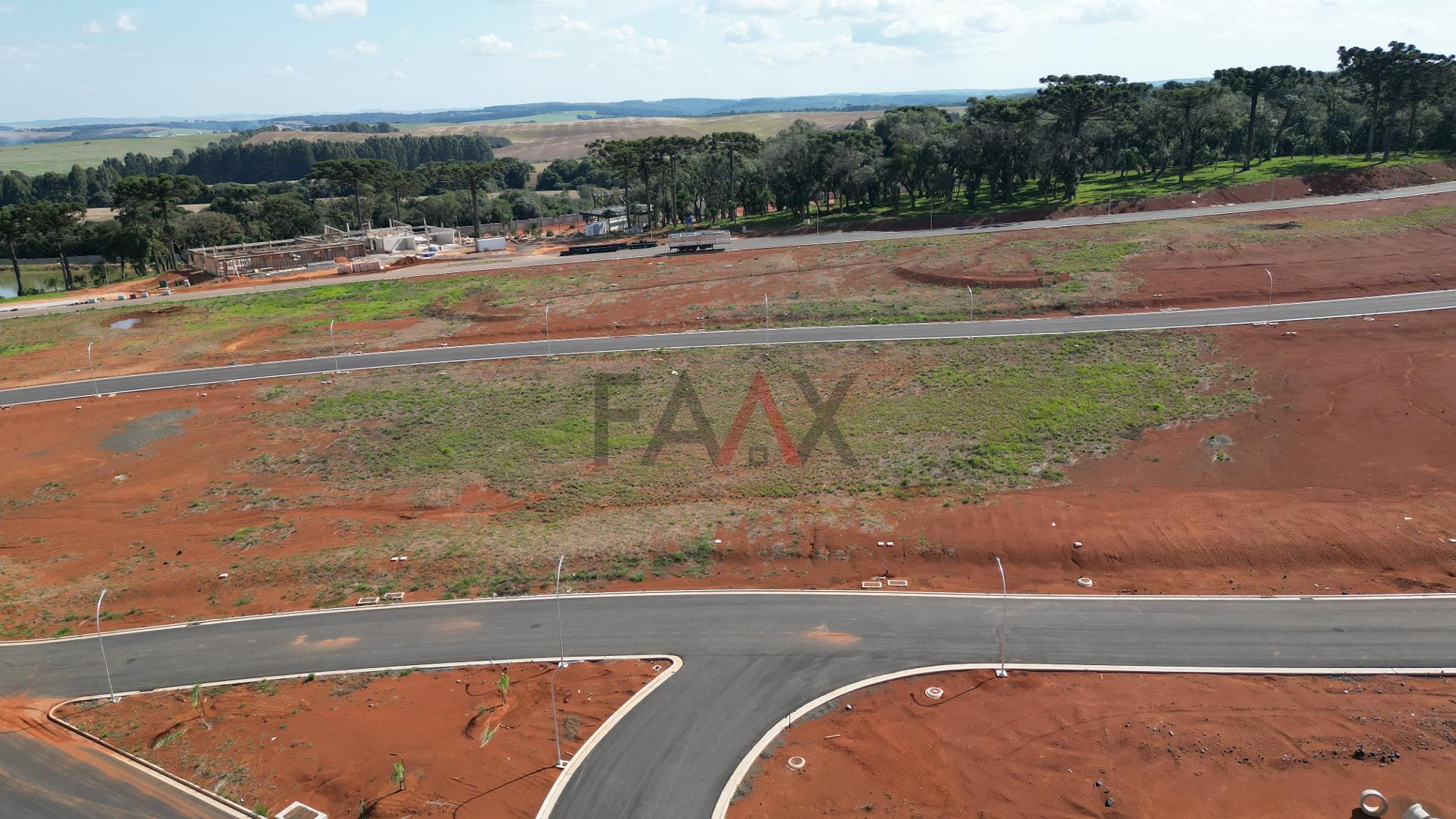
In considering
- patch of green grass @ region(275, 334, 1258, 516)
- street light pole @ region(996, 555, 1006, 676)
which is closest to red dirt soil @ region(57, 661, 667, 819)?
patch of green grass @ region(275, 334, 1258, 516)

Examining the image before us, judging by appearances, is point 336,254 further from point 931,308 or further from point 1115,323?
point 1115,323

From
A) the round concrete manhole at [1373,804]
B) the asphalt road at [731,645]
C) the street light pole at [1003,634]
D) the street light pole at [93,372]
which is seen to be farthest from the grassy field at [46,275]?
the round concrete manhole at [1373,804]

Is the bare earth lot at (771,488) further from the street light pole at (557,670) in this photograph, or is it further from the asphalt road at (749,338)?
the street light pole at (557,670)

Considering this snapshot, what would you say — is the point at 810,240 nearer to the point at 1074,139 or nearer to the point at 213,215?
the point at 1074,139

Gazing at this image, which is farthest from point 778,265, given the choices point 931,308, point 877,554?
point 877,554

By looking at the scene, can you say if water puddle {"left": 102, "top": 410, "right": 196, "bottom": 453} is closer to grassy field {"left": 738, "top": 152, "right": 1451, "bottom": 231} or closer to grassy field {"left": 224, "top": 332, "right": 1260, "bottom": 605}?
grassy field {"left": 224, "top": 332, "right": 1260, "bottom": 605}

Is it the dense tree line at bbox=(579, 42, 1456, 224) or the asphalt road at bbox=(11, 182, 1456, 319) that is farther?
the dense tree line at bbox=(579, 42, 1456, 224)

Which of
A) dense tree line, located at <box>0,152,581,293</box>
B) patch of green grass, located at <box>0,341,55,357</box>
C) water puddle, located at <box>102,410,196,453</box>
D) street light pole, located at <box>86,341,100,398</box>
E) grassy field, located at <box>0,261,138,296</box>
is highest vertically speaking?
dense tree line, located at <box>0,152,581,293</box>
